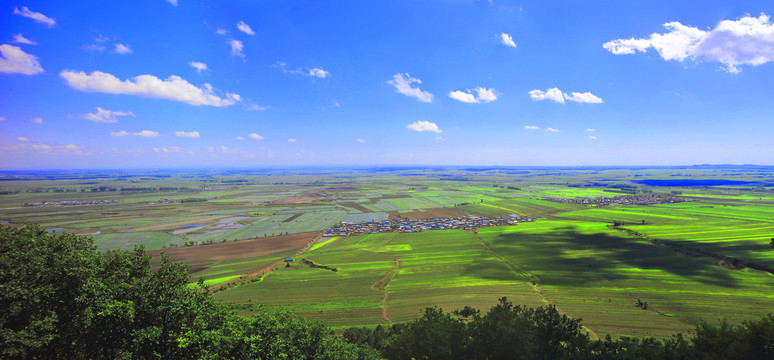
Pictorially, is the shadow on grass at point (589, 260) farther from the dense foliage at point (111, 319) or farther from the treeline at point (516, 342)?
the dense foliage at point (111, 319)

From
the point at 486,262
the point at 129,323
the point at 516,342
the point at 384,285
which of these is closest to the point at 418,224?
the point at 486,262

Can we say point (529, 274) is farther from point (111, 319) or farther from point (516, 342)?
point (111, 319)

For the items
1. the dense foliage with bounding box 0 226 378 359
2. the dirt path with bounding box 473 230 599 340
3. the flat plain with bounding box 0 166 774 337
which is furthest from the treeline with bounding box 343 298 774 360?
the flat plain with bounding box 0 166 774 337

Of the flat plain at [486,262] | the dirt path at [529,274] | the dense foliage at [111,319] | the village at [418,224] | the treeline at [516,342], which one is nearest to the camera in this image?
the dense foliage at [111,319]

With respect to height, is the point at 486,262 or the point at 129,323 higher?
the point at 129,323

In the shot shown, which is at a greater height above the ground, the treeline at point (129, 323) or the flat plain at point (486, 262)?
the treeline at point (129, 323)

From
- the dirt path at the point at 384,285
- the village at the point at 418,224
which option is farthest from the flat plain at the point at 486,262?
the village at the point at 418,224

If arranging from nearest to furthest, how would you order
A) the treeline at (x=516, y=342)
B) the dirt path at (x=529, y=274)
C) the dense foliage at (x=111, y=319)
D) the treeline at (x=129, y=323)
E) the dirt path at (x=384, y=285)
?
the dense foliage at (x=111, y=319)
the treeline at (x=129, y=323)
the treeline at (x=516, y=342)
the dirt path at (x=529, y=274)
the dirt path at (x=384, y=285)

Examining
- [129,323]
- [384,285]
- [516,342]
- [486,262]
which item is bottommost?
[384,285]
